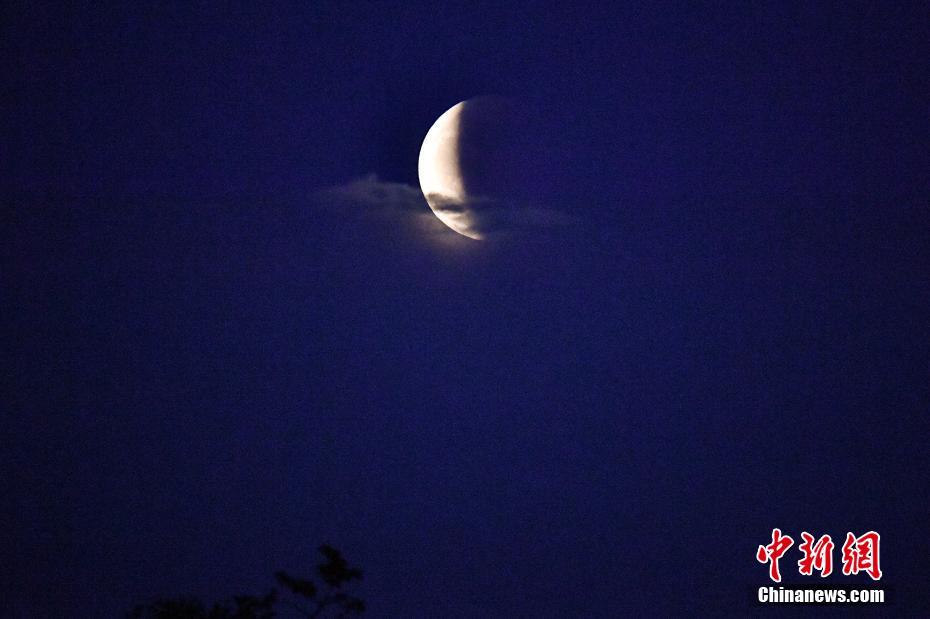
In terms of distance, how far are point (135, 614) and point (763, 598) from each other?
19735mm

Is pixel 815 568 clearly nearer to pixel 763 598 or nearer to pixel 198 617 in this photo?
pixel 763 598

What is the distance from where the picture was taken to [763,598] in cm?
2667

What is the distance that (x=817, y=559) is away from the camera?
2370 cm

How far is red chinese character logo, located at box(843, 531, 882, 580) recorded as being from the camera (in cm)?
2405

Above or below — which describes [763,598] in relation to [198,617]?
above

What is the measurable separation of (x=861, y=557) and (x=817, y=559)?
2437 mm

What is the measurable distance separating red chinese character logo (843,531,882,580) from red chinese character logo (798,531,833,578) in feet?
1.77

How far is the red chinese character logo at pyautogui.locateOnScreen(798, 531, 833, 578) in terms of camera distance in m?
23.3

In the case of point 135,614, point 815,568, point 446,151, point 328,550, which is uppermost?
point 446,151

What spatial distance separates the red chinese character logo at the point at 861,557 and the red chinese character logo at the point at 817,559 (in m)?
0.54

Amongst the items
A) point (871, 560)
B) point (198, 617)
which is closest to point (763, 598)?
point (871, 560)

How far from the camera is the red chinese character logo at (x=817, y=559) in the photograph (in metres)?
23.3

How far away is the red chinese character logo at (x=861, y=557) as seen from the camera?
78.9 feet

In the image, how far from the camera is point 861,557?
25156 mm
